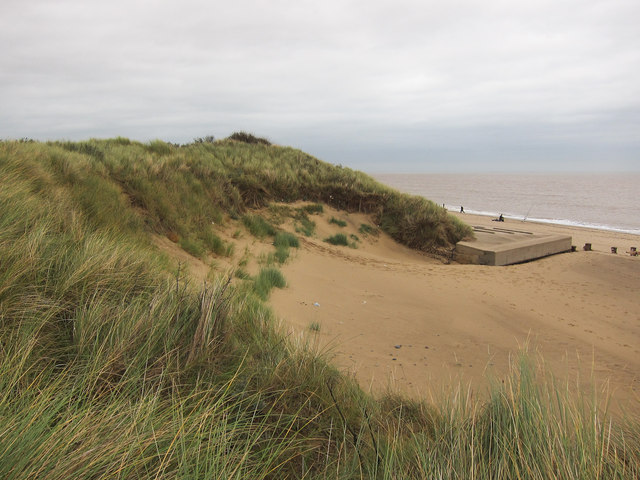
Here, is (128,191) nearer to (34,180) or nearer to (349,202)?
(34,180)

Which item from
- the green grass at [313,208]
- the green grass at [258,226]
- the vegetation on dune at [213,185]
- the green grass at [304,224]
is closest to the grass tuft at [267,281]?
the vegetation on dune at [213,185]

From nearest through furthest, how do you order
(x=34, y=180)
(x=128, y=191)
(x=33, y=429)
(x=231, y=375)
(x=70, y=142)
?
(x=33, y=429) → (x=231, y=375) → (x=34, y=180) → (x=128, y=191) → (x=70, y=142)

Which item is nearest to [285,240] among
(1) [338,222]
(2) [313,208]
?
(2) [313,208]

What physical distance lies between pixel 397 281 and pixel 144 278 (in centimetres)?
583

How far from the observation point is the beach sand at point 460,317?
4.43 metres

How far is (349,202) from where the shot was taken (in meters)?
13.4

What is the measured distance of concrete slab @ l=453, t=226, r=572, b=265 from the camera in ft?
36.8

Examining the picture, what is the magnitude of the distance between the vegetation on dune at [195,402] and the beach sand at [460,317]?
0.47 m

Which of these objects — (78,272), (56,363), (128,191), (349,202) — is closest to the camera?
(56,363)

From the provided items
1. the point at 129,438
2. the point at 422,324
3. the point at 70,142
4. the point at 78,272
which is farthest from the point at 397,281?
the point at 70,142

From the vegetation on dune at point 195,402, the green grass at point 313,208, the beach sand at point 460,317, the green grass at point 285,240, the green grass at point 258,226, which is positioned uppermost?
the green grass at point 313,208

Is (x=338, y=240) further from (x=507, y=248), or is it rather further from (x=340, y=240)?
(x=507, y=248)

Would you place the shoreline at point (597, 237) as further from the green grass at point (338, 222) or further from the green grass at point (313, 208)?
the green grass at point (313, 208)

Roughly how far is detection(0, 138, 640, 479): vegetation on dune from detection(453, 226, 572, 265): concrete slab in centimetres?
907
